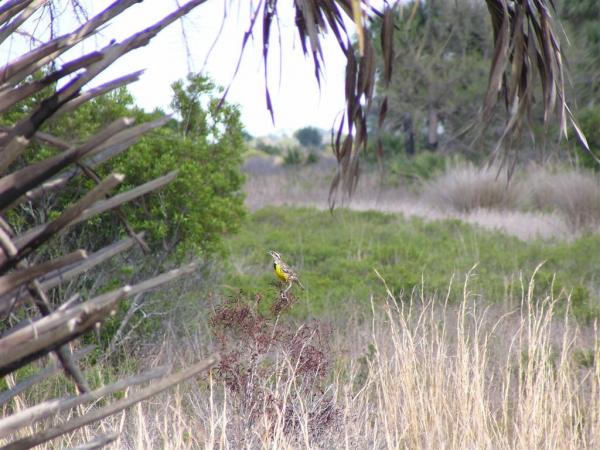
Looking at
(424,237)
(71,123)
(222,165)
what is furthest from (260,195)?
(71,123)

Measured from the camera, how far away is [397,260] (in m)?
10.7

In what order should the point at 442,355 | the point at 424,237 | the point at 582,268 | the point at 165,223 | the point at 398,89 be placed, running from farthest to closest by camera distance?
1. the point at 398,89
2. the point at 424,237
3. the point at 582,268
4. the point at 165,223
5. the point at 442,355

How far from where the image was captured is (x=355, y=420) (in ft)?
14.1

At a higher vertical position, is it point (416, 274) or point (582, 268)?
point (416, 274)

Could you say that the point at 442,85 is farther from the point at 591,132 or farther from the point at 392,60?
the point at 392,60

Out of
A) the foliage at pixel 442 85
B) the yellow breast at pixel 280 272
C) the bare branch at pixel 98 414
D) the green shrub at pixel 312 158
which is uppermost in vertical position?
the bare branch at pixel 98 414

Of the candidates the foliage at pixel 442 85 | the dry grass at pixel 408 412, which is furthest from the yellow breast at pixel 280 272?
the foliage at pixel 442 85

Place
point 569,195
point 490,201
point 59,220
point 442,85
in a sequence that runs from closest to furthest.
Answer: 1. point 59,220
2. point 569,195
3. point 490,201
4. point 442,85

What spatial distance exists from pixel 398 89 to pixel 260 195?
1072cm

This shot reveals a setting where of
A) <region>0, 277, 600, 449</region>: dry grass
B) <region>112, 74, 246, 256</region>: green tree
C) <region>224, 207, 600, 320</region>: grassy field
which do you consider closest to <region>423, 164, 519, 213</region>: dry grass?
<region>224, 207, 600, 320</region>: grassy field

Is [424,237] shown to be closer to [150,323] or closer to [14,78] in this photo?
[150,323]

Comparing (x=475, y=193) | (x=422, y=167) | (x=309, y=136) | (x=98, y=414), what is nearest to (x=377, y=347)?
(x=98, y=414)

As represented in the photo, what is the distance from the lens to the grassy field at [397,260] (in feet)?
27.1

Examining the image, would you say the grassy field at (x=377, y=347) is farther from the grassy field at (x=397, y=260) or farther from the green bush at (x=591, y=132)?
the green bush at (x=591, y=132)
